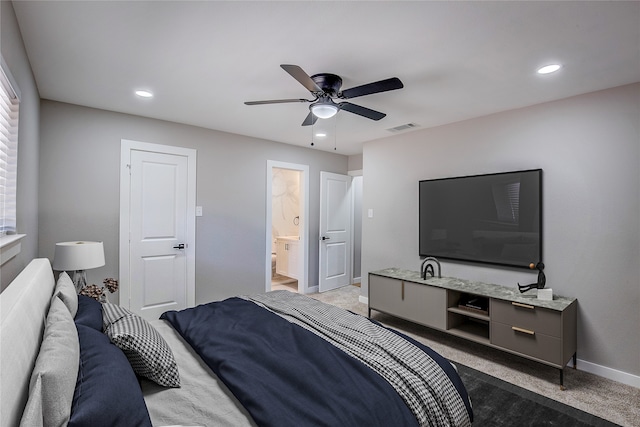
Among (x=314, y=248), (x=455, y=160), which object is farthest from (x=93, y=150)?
(x=455, y=160)

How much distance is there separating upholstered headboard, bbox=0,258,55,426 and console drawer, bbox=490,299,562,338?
319 cm

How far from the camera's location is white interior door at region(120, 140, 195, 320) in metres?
3.60

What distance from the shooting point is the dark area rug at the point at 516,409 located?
6.95ft

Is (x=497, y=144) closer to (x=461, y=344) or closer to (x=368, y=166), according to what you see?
(x=368, y=166)

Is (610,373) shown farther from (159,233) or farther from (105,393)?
(159,233)

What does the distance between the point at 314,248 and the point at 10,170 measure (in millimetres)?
3988

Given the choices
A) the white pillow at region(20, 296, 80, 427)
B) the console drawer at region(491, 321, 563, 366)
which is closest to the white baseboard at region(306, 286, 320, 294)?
the console drawer at region(491, 321, 563, 366)

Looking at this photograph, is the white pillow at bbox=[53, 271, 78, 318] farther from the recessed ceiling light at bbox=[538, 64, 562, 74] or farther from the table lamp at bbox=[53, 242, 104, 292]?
the recessed ceiling light at bbox=[538, 64, 562, 74]

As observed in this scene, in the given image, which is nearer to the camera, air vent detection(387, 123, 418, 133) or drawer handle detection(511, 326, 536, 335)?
drawer handle detection(511, 326, 536, 335)

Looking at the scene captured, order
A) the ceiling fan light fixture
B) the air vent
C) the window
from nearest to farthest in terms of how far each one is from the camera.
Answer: the window < the ceiling fan light fixture < the air vent

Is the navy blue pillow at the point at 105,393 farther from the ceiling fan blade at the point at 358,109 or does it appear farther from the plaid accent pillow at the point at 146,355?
the ceiling fan blade at the point at 358,109

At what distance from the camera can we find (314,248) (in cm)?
540

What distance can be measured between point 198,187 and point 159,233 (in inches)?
28.4

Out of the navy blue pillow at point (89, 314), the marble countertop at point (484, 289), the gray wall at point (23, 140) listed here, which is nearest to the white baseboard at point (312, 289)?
the marble countertop at point (484, 289)
